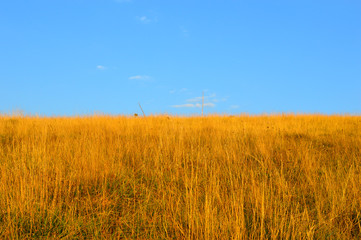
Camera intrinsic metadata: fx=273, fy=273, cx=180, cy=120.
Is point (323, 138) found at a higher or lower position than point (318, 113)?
lower

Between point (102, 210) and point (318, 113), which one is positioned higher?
point (318, 113)

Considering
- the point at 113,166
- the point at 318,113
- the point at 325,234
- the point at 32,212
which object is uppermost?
the point at 318,113

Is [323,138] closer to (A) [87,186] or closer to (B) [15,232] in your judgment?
(A) [87,186]

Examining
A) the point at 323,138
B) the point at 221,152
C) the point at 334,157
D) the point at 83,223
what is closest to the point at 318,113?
the point at 323,138

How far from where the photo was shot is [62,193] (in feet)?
11.3

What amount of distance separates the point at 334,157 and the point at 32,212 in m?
5.57

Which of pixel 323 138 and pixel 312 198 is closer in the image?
pixel 312 198

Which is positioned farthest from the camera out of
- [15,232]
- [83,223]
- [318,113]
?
[318,113]

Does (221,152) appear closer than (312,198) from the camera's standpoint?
No

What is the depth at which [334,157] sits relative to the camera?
5711mm

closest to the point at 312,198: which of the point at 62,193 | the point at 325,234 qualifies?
the point at 325,234

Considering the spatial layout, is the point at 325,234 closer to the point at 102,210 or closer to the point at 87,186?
the point at 102,210

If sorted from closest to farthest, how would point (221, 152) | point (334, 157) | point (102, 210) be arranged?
point (102, 210) < point (221, 152) < point (334, 157)

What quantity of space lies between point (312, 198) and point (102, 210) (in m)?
2.65
